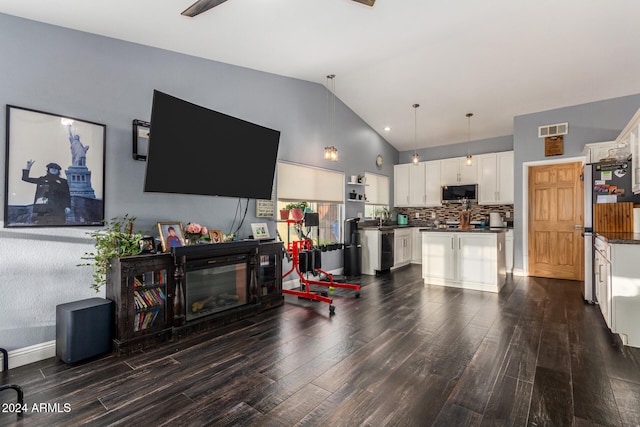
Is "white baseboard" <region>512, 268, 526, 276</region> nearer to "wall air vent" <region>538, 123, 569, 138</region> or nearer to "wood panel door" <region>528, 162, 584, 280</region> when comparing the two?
"wood panel door" <region>528, 162, 584, 280</region>

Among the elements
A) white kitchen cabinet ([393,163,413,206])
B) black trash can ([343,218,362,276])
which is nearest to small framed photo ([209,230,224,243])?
black trash can ([343,218,362,276])

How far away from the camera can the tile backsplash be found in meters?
6.60

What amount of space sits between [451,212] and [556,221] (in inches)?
77.8

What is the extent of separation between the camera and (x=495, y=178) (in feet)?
21.1

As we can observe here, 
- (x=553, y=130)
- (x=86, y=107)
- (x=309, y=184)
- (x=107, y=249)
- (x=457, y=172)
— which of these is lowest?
(x=107, y=249)

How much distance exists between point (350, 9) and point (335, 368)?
318cm

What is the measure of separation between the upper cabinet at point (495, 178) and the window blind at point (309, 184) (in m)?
3.06

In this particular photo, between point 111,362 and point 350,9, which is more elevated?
point 350,9

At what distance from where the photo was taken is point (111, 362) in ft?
8.04

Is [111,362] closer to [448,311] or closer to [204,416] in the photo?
[204,416]

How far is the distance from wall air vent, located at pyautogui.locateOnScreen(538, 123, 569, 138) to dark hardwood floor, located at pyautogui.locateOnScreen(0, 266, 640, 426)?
135 inches

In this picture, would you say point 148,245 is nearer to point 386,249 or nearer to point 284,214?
point 284,214

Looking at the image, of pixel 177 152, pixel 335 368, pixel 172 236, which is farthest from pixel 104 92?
pixel 335 368

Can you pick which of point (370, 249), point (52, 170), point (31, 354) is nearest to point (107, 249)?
point (52, 170)
